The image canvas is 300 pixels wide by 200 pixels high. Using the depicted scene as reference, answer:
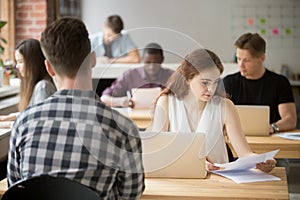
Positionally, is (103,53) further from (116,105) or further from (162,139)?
(162,139)

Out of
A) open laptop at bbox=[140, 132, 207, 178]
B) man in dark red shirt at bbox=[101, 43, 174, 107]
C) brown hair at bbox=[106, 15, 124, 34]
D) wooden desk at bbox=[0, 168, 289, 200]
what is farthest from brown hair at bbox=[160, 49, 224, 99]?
brown hair at bbox=[106, 15, 124, 34]

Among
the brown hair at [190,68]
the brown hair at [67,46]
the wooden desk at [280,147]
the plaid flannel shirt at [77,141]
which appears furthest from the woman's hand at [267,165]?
the brown hair at [67,46]

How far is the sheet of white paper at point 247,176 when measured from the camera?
2453 mm

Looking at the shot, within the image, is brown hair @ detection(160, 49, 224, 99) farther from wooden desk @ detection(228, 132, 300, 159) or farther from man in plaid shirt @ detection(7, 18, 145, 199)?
man in plaid shirt @ detection(7, 18, 145, 199)

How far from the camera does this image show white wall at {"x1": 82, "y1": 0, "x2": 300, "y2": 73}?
7906 mm

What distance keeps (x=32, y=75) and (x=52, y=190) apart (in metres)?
2.35

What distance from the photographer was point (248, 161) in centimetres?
242

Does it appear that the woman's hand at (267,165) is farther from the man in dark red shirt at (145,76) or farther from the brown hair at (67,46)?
the man in dark red shirt at (145,76)

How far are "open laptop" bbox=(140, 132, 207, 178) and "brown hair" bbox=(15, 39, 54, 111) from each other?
1645 millimetres

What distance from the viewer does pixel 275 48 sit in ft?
26.0

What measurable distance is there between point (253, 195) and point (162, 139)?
465 millimetres

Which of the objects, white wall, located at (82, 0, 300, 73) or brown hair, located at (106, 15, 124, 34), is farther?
white wall, located at (82, 0, 300, 73)

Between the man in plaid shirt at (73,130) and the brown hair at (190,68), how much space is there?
90 centimetres

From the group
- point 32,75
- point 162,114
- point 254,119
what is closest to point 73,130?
point 162,114
